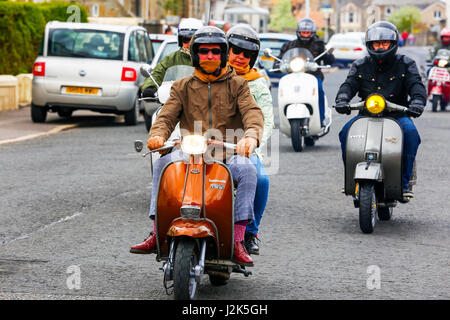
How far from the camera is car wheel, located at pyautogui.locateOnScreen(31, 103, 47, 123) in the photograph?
18.3m

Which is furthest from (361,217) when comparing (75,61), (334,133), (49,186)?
(75,61)

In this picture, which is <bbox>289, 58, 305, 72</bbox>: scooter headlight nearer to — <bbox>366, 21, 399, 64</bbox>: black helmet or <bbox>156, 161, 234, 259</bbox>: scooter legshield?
<bbox>366, 21, 399, 64</bbox>: black helmet

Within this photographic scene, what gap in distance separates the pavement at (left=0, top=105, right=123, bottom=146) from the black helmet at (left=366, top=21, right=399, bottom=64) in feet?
26.0

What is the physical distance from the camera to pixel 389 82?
28.6 ft

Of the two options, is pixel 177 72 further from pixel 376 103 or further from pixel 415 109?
pixel 415 109

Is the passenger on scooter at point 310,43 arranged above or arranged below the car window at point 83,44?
above

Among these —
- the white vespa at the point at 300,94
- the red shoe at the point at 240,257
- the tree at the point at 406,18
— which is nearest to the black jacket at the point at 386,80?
the red shoe at the point at 240,257

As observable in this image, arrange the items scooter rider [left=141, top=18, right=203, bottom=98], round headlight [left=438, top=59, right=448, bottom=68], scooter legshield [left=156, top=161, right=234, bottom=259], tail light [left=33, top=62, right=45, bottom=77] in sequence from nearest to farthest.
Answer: scooter legshield [left=156, top=161, right=234, bottom=259] < scooter rider [left=141, top=18, right=203, bottom=98] < tail light [left=33, top=62, right=45, bottom=77] < round headlight [left=438, top=59, right=448, bottom=68]

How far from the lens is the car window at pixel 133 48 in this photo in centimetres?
1866

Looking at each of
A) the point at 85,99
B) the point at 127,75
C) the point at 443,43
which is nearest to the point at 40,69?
the point at 85,99

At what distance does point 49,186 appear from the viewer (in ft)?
34.9

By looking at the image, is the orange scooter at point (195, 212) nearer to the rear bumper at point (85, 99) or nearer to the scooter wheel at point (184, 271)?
the scooter wheel at point (184, 271)

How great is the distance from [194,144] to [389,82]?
366cm

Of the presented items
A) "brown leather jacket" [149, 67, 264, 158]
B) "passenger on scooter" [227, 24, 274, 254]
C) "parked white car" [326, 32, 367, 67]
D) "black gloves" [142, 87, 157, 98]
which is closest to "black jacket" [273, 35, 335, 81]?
"black gloves" [142, 87, 157, 98]
